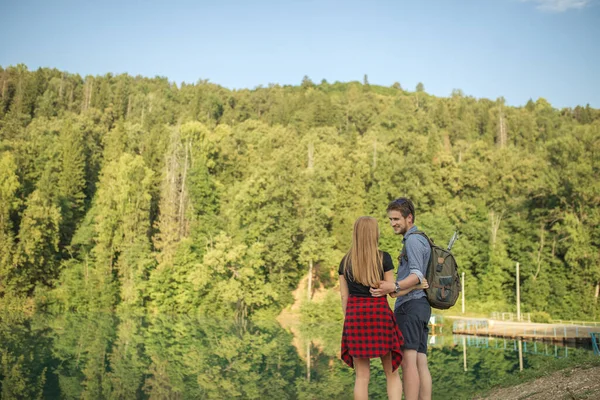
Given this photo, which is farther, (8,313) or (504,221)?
(504,221)

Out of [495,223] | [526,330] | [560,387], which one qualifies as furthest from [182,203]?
[560,387]

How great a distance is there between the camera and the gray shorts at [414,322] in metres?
6.15

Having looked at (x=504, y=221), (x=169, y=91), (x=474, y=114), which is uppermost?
(x=169, y=91)

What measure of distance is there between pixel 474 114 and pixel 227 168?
38816 mm

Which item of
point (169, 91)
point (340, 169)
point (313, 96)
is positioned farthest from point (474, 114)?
point (169, 91)

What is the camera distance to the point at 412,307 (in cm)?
620

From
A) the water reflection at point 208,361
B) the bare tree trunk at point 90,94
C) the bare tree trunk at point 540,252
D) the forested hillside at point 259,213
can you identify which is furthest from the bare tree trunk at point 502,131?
the bare tree trunk at point 90,94

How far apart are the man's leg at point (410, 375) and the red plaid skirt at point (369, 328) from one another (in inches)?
10.3

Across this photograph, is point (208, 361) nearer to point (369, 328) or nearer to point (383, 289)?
point (369, 328)

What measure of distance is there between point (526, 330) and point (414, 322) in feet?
98.5

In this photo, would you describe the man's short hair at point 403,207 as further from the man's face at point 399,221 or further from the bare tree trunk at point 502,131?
the bare tree trunk at point 502,131

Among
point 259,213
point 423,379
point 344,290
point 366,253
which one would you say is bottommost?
point 423,379

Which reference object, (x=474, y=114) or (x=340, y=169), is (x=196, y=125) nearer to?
(x=340, y=169)

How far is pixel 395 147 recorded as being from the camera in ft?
188
